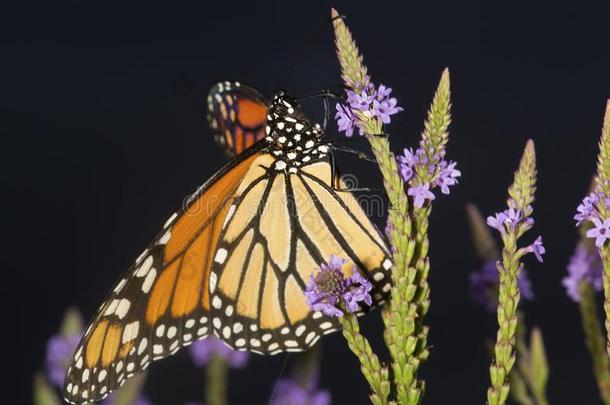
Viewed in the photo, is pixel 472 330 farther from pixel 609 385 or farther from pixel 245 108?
pixel 609 385

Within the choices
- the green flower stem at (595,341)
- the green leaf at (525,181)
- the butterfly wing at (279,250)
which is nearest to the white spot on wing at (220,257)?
the butterfly wing at (279,250)

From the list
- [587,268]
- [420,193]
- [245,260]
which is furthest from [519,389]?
[245,260]

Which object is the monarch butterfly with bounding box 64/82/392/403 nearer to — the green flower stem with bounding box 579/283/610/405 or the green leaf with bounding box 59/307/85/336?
the green leaf with bounding box 59/307/85/336

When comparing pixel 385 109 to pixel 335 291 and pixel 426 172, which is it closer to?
pixel 426 172

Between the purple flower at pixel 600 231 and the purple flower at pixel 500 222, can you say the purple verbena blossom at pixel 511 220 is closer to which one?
the purple flower at pixel 500 222

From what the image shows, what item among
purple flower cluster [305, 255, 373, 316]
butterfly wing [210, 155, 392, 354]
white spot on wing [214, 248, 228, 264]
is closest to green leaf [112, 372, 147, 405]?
butterfly wing [210, 155, 392, 354]
